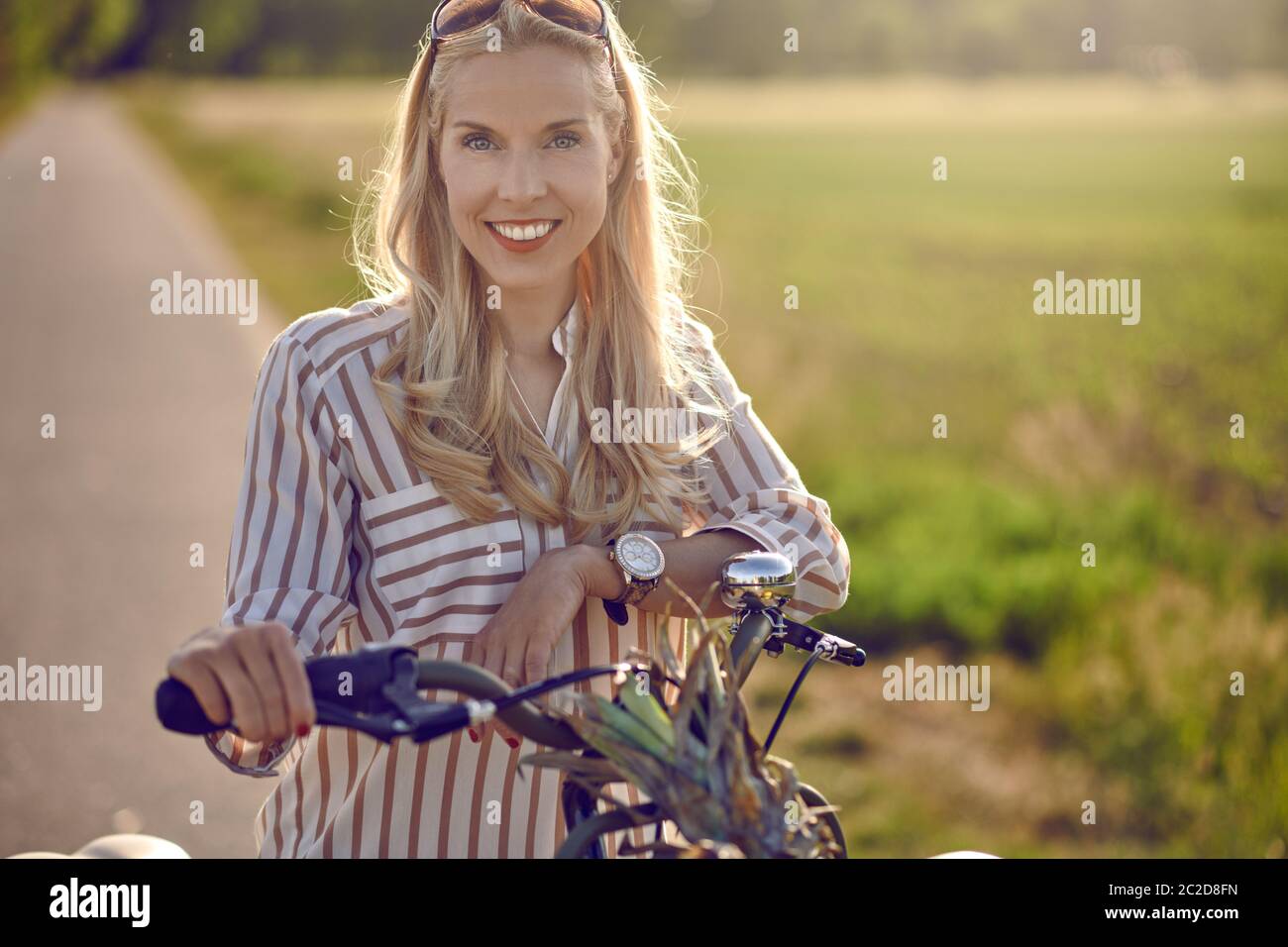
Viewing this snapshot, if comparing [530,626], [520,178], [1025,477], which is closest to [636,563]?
[530,626]

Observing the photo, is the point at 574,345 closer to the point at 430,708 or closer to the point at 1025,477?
the point at 430,708

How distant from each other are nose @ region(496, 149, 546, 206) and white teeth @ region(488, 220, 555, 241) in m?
0.06

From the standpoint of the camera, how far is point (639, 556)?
2090 mm

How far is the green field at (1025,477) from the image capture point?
5.64m

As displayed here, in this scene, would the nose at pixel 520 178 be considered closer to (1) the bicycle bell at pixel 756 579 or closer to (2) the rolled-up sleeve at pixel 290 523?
(2) the rolled-up sleeve at pixel 290 523

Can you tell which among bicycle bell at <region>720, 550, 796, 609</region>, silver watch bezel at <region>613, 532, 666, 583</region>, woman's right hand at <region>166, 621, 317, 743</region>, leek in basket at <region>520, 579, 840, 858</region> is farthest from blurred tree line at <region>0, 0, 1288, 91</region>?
leek in basket at <region>520, 579, 840, 858</region>

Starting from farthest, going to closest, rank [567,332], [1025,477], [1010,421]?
[1010,421] < [1025,477] < [567,332]

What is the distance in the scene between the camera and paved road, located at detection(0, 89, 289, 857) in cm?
518

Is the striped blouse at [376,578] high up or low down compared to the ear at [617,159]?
down

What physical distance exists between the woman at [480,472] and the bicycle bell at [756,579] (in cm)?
19

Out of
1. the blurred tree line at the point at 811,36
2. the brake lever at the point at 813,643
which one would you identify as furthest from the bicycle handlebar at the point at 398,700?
the blurred tree line at the point at 811,36

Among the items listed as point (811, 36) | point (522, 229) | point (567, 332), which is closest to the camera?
point (522, 229)

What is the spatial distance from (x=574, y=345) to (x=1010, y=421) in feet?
32.0
